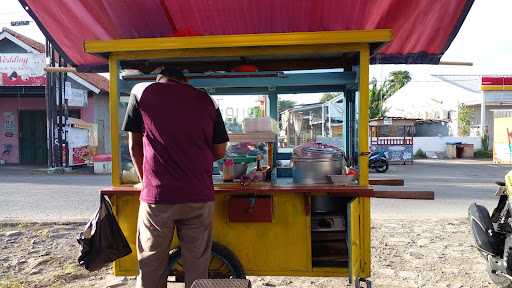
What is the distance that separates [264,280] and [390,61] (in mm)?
2419

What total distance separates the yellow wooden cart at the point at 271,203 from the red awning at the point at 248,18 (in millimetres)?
459

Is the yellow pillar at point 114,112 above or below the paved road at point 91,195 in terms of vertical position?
above

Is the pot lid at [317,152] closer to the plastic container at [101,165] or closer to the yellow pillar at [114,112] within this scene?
the yellow pillar at [114,112]

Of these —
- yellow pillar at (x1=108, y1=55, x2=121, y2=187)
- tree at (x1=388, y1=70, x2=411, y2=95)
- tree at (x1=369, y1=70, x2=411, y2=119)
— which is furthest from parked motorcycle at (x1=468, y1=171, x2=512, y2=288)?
tree at (x1=388, y1=70, x2=411, y2=95)

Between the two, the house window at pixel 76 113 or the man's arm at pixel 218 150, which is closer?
the man's arm at pixel 218 150

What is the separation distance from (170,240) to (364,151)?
1465mm

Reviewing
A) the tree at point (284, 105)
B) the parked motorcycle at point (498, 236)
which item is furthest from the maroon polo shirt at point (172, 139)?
the parked motorcycle at point (498, 236)

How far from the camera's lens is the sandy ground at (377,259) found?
454 cm

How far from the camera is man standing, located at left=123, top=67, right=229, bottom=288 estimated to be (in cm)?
288

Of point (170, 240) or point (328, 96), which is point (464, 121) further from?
point (170, 240)

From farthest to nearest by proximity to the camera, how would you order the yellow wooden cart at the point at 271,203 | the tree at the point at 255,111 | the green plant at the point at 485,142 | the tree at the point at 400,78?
the tree at the point at 400,78
the green plant at the point at 485,142
the tree at the point at 255,111
the yellow wooden cart at the point at 271,203

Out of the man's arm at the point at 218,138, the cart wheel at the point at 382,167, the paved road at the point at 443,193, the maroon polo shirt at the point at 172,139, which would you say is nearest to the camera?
the maroon polo shirt at the point at 172,139

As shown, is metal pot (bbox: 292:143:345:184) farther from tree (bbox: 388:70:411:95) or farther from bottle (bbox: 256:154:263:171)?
tree (bbox: 388:70:411:95)

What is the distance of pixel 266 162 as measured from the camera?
412 cm
